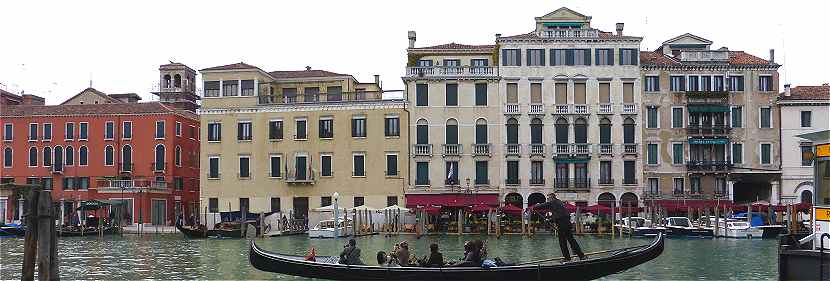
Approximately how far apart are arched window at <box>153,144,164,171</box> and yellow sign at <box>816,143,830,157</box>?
37.7m

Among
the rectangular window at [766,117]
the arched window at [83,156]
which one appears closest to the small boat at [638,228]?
the rectangular window at [766,117]

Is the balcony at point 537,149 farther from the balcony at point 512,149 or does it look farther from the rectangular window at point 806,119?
the rectangular window at point 806,119

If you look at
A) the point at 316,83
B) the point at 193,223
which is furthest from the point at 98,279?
the point at 316,83

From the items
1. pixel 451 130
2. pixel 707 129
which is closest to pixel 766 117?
pixel 707 129

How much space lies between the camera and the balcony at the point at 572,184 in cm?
4188

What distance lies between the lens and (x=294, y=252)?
28125 millimetres

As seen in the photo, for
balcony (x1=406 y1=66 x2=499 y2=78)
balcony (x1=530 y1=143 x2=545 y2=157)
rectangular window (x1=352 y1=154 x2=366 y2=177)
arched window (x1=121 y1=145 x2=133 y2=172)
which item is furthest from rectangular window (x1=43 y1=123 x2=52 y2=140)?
balcony (x1=530 y1=143 x2=545 y2=157)

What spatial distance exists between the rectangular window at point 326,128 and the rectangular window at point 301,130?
0.65 metres

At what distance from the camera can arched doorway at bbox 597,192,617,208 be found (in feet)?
138

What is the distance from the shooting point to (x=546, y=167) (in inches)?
1654

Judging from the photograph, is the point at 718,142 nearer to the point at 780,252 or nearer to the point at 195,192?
the point at 195,192

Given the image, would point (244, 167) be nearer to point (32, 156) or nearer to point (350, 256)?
point (32, 156)

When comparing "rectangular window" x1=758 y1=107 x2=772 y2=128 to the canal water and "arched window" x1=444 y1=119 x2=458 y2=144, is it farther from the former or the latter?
"arched window" x1=444 y1=119 x2=458 y2=144

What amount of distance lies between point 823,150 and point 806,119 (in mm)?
29898
